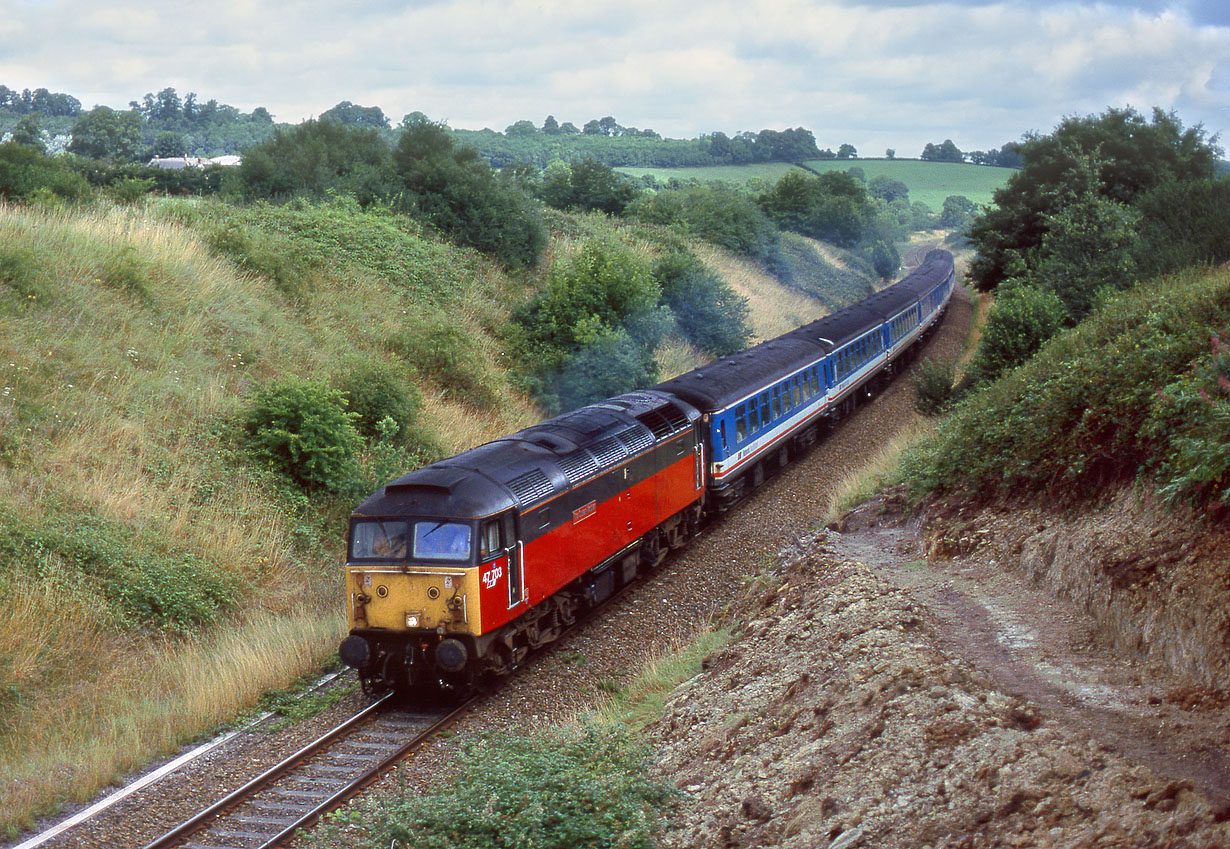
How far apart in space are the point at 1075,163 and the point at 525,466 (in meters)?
32.1

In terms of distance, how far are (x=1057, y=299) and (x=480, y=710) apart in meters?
17.1

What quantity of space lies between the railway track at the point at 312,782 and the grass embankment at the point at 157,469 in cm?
145

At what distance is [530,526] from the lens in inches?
500

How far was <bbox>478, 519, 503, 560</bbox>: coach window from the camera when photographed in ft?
38.7

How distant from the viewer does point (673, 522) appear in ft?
58.9

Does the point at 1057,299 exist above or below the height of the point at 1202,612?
above

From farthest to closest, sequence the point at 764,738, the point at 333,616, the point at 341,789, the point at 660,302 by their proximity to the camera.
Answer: the point at 660,302, the point at 333,616, the point at 341,789, the point at 764,738

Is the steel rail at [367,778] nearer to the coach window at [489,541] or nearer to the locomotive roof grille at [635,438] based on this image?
the coach window at [489,541]

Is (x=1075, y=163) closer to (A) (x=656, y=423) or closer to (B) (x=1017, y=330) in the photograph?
(B) (x=1017, y=330)

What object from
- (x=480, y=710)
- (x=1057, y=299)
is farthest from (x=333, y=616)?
(x=1057, y=299)

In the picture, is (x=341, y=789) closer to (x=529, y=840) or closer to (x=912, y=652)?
(x=529, y=840)

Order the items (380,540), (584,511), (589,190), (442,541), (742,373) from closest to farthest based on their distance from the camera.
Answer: (442,541) < (380,540) < (584,511) < (742,373) < (589,190)

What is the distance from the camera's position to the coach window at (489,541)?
11.8 metres

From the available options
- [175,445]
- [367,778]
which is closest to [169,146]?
[175,445]
